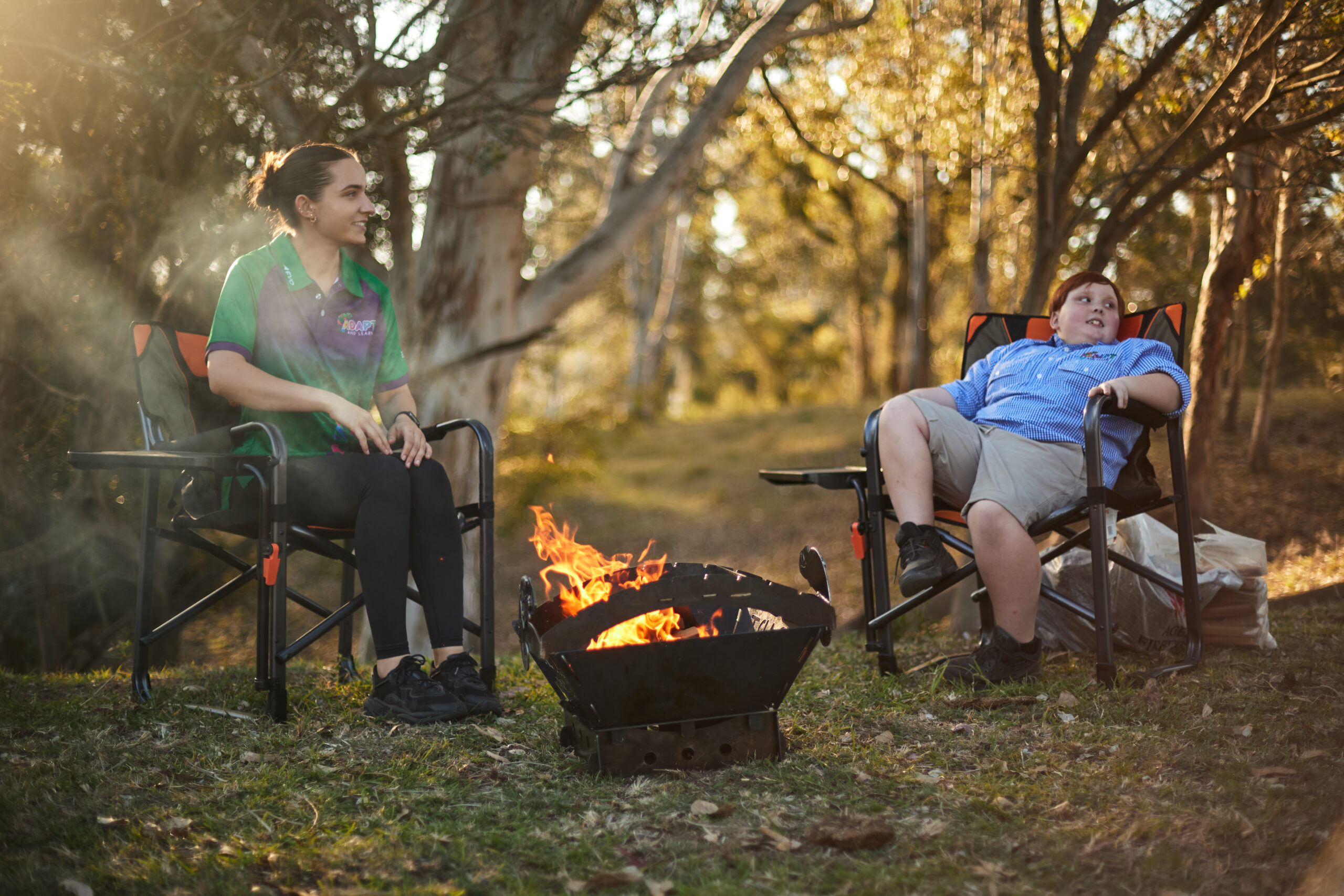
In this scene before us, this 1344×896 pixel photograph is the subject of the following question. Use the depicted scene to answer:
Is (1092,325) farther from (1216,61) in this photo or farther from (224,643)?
(224,643)

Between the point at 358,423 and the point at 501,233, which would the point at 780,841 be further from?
the point at 501,233

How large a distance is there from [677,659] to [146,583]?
1.70m

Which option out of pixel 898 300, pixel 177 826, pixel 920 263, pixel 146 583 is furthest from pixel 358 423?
pixel 898 300

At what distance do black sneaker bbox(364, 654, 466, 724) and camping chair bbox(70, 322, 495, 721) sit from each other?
0.58ft

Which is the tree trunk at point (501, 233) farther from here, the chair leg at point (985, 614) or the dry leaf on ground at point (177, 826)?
the dry leaf on ground at point (177, 826)

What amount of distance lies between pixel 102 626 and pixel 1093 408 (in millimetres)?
4221

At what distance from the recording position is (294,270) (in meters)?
2.58

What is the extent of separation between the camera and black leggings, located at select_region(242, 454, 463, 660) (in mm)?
2338

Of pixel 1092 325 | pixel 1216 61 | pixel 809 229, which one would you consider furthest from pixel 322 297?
pixel 809 229

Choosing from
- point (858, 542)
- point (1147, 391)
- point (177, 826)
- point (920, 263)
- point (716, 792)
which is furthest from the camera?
point (920, 263)

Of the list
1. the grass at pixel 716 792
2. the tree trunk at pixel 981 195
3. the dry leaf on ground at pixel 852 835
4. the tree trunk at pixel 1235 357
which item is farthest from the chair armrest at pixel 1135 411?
the tree trunk at pixel 981 195

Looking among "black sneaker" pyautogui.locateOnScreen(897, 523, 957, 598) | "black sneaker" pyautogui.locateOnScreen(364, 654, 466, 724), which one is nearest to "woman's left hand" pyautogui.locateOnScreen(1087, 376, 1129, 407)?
"black sneaker" pyautogui.locateOnScreen(897, 523, 957, 598)

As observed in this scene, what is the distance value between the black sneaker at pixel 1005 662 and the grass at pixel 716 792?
0.09 metres

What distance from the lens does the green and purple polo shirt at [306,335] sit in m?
2.48
